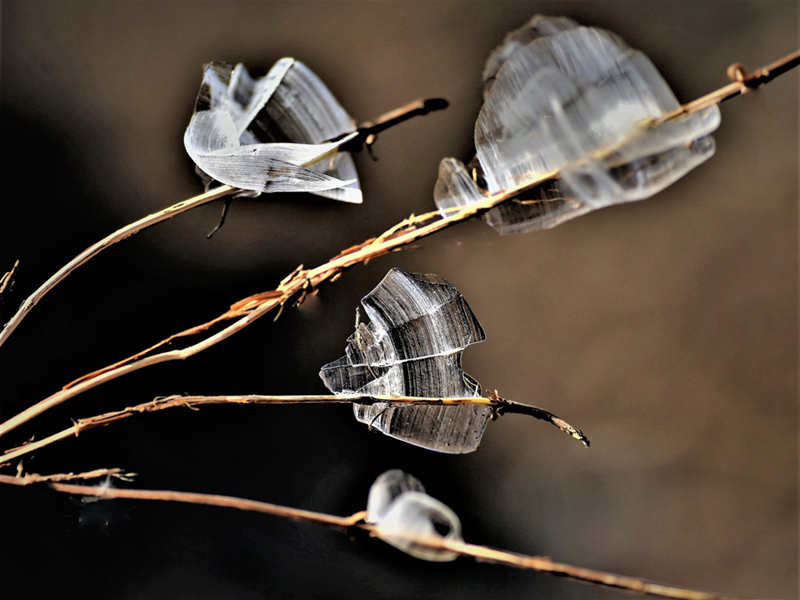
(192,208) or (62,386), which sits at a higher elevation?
(192,208)

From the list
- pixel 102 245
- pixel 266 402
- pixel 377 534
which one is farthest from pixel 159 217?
pixel 377 534

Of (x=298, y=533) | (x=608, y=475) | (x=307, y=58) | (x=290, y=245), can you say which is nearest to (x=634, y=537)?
(x=608, y=475)

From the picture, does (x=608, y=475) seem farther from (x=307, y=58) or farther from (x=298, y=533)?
(x=307, y=58)

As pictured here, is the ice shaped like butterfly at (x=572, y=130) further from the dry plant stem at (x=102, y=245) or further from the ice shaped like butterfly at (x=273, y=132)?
the dry plant stem at (x=102, y=245)

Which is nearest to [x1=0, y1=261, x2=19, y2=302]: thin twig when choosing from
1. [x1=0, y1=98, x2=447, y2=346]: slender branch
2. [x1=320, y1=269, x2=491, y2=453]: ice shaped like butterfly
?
[x1=0, y1=98, x2=447, y2=346]: slender branch

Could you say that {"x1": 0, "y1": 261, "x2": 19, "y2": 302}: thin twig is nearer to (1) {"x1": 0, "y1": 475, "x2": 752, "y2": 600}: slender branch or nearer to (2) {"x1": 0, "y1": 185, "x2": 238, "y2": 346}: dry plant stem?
(2) {"x1": 0, "y1": 185, "x2": 238, "y2": 346}: dry plant stem

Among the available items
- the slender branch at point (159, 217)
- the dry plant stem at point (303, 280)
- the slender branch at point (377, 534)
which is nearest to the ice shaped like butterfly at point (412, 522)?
the slender branch at point (377, 534)

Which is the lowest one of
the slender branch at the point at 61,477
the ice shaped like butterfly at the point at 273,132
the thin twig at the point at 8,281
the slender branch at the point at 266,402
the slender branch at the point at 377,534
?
the slender branch at the point at 377,534
